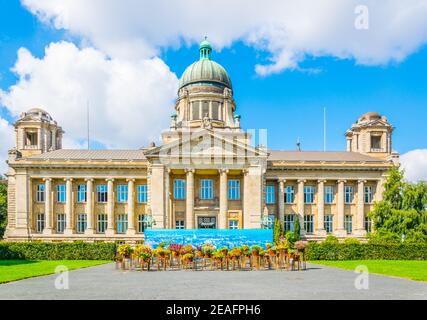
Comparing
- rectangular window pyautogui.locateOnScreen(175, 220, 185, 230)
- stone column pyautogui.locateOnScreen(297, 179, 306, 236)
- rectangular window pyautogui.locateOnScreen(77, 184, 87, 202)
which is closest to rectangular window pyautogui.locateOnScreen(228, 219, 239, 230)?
rectangular window pyautogui.locateOnScreen(175, 220, 185, 230)

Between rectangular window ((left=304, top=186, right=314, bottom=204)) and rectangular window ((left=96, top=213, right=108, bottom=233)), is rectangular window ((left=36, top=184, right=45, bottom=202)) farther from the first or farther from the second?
rectangular window ((left=304, top=186, right=314, bottom=204))

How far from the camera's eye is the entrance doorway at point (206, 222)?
5791cm

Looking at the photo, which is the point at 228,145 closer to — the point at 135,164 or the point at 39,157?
the point at 135,164

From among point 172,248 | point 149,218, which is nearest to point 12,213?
point 149,218

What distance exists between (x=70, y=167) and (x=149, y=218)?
1835 centimetres

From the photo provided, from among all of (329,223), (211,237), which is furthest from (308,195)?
(211,237)

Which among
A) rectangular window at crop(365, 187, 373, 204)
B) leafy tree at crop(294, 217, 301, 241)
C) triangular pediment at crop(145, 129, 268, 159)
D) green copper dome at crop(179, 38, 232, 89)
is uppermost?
green copper dome at crop(179, 38, 232, 89)

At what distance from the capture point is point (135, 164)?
62.0 metres

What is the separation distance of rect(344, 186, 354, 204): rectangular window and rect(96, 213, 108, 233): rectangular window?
3963 centimetres

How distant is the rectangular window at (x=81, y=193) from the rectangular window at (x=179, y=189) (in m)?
15.1

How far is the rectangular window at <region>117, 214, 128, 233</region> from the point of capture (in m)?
63.3

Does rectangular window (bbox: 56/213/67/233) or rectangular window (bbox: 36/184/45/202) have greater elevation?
rectangular window (bbox: 36/184/45/202)

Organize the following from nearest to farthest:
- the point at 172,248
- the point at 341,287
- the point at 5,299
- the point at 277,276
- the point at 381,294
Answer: the point at 5,299 < the point at 381,294 < the point at 341,287 < the point at 277,276 < the point at 172,248
